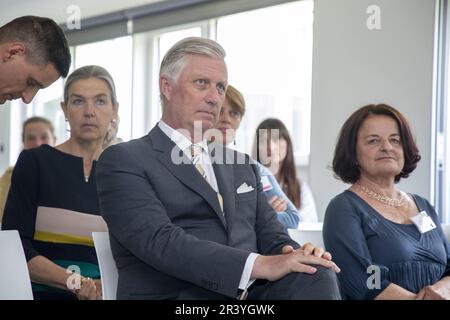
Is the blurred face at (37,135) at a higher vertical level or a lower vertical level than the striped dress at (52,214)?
higher

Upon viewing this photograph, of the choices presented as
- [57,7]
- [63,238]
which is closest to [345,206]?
[63,238]

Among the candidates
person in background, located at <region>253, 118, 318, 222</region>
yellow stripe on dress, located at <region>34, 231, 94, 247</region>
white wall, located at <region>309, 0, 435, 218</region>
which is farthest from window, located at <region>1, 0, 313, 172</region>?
yellow stripe on dress, located at <region>34, 231, 94, 247</region>

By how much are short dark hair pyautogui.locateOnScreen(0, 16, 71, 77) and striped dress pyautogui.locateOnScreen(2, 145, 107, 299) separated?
1.23 feet

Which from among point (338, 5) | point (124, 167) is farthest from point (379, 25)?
point (124, 167)

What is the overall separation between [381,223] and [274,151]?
1.59 meters

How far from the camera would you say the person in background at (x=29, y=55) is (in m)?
1.47

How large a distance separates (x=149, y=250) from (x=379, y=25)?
5.14 ft

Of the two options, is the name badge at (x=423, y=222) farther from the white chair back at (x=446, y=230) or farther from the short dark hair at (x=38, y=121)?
the short dark hair at (x=38, y=121)

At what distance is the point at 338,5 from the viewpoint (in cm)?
242

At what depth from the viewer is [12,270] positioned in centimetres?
137

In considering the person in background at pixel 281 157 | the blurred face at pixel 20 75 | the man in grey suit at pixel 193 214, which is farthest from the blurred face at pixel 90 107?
the person in background at pixel 281 157

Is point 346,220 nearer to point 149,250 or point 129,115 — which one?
point 149,250

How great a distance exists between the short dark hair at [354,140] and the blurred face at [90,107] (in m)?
0.75

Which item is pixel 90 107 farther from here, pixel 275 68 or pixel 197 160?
pixel 275 68
